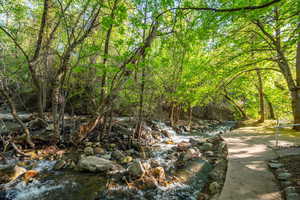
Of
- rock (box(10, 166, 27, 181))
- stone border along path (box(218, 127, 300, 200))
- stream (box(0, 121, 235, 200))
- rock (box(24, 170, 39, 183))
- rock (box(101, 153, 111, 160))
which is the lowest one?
stream (box(0, 121, 235, 200))

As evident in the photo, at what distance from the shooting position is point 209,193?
2.88 m

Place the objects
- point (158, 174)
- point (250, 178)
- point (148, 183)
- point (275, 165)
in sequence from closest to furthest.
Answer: point (250, 178) < point (275, 165) < point (148, 183) < point (158, 174)

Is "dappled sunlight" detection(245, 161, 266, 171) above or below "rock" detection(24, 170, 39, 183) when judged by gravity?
above

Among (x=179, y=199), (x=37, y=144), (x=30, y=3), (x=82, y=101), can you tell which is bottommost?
(x=179, y=199)

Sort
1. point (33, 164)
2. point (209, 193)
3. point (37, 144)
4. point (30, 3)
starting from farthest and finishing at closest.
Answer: point (30, 3) → point (37, 144) → point (33, 164) → point (209, 193)

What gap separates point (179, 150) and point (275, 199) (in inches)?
152

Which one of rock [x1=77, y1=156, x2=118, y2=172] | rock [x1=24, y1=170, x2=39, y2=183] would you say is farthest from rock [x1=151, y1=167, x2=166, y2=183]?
rock [x1=24, y1=170, x2=39, y2=183]

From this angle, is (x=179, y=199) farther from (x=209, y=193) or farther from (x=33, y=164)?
(x=33, y=164)

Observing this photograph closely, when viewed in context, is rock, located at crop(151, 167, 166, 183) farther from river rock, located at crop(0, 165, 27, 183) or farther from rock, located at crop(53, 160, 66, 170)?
river rock, located at crop(0, 165, 27, 183)

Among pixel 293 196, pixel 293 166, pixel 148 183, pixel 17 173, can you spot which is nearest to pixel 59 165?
pixel 17 173

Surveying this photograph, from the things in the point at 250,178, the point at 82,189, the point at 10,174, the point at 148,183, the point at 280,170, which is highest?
the point at 280,170

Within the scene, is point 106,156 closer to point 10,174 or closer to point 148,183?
point 148,183

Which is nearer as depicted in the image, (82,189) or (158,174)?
(82,189)

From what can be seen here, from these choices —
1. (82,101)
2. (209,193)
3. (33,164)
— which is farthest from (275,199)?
(82,101)
